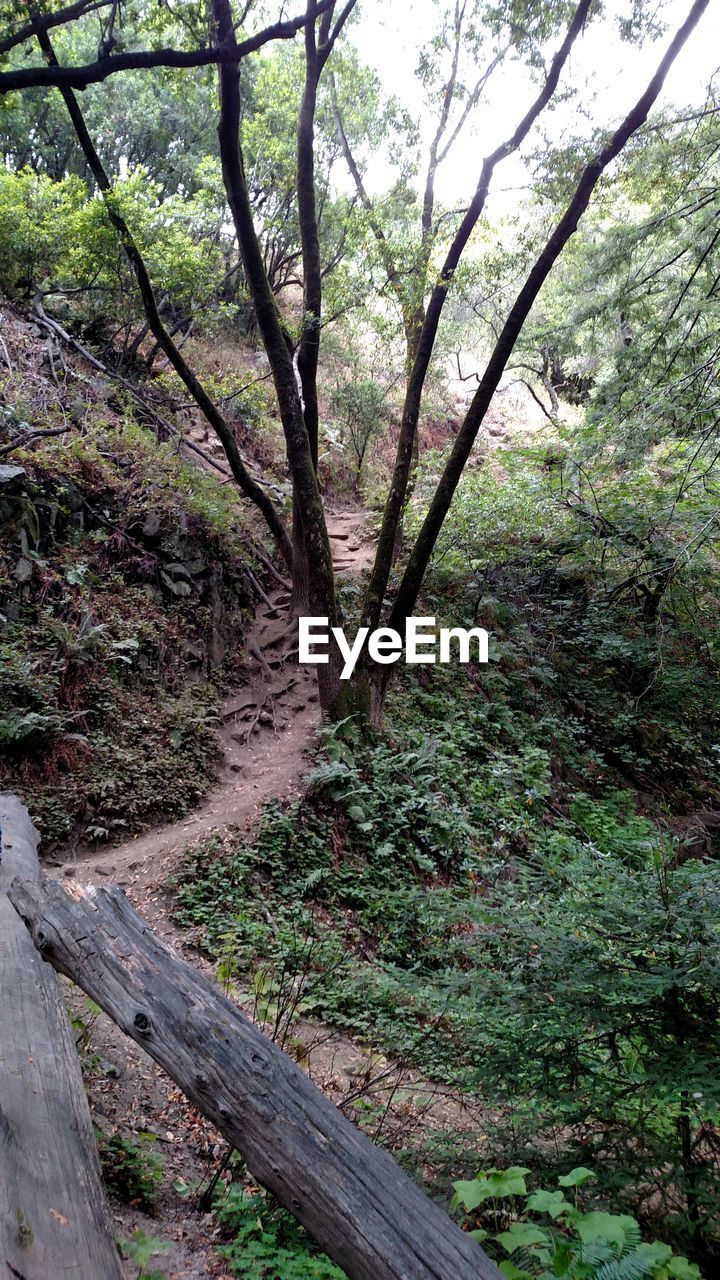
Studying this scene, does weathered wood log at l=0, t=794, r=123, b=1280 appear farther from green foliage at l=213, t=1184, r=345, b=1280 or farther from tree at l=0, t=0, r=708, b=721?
tree at l=0, t=0, r=708, b=721

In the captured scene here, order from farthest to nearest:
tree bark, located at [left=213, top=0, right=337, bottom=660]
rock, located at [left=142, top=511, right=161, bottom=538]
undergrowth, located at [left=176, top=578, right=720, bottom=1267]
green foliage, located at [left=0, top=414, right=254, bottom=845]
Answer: rock, located at [left=142, top=511, right=161, bottom=538], green foliage, located at [left=0, top=414, right=254, bottom=845], tree bark, located at [left=213, top=0, right=337, bottom=660], undergrowth, located at [left=176, top=578, right=720, bottom=1267]

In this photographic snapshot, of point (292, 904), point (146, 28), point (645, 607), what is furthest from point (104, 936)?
point (645, 607)

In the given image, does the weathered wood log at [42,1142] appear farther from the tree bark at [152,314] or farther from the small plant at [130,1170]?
Answer: the tree bark at [152,314]

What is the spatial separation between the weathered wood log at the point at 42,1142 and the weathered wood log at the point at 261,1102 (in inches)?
8.0

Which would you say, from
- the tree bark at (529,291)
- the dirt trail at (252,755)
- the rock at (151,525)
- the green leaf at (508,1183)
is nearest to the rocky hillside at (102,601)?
the rock at (151,525)

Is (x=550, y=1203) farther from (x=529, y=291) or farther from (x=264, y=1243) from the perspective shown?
(x=529, y=291)

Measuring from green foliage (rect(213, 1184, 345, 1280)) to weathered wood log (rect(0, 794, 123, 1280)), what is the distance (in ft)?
2.36

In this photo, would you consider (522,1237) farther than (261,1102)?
No

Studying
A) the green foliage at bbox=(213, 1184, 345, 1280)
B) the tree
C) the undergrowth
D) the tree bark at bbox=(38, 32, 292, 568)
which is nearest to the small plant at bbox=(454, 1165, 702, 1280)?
the undergrowth

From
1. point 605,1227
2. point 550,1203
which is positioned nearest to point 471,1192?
point 550,1203

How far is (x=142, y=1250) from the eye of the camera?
7.50 feet

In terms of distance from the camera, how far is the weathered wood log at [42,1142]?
1756 millimetres

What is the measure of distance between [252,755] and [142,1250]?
637 centimetres

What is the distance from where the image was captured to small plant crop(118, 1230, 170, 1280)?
2.24 meters
